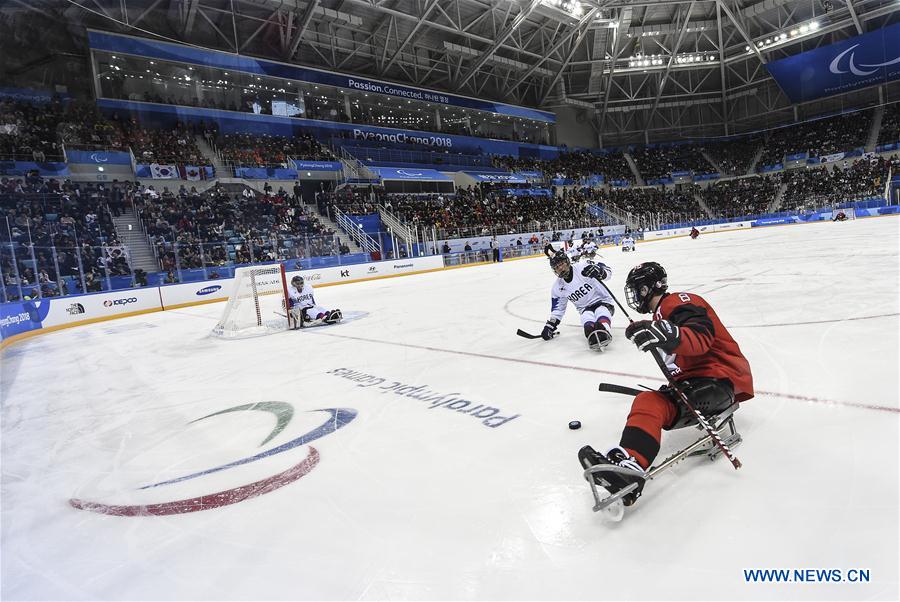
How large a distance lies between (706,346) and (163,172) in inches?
832

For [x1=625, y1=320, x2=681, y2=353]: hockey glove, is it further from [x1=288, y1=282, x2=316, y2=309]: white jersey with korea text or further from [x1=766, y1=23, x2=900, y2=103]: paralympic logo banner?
[x1=766, y1=23, x2=900, y2=103]: paralympic logo banner

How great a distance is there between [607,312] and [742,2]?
37.7 meters

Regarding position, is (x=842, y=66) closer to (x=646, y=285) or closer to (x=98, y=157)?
(x=646, y=285)

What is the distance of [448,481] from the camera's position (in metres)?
2.31

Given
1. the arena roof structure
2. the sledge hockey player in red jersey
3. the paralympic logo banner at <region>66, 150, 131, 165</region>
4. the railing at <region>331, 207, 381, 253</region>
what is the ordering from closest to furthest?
the sledge hockey player in red jersey < the paralympic logo banner at <region>66, 150, 131, 165</region> < the railing at <region>331, 207, 381, 253</region> < the arena roof structure

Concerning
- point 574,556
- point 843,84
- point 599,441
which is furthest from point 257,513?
point 843,84

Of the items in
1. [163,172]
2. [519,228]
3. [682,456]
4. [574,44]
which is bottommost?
[682,456]

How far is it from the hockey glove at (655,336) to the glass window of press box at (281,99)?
15387 millimetres

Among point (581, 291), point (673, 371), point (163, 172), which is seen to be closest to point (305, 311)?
point (581, 291)

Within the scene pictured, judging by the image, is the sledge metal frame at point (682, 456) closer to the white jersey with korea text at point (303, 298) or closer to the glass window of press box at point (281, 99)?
the white jersey with korea text at point (303, 298)

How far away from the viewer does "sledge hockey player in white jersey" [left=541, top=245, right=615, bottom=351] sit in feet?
15.6

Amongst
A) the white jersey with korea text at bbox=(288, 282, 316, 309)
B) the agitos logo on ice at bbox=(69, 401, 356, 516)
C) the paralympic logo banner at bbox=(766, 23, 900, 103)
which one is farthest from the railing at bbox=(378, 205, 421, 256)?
the paralympic logo banner at bbox=(766, 23, 900, 103)

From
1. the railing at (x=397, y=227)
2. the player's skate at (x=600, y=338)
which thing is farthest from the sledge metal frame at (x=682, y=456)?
the railing at (x=397, y=227)

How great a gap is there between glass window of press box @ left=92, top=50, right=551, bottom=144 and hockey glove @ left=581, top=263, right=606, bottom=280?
13.9 metres
